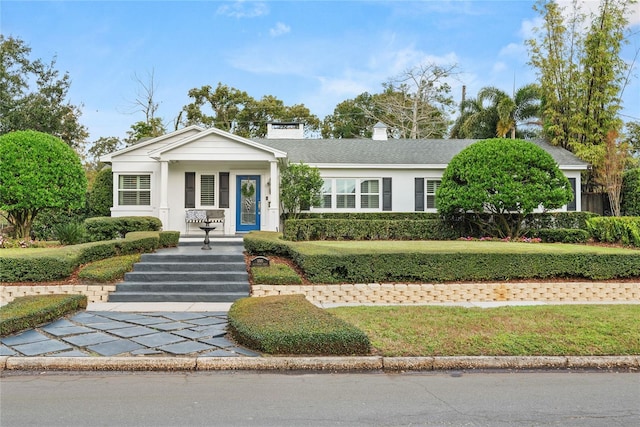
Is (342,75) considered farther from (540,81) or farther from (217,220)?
(217,220)

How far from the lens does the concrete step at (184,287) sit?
872 cm

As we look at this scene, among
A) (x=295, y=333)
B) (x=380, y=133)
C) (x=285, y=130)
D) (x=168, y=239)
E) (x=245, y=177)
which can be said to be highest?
(x=285, y=130)

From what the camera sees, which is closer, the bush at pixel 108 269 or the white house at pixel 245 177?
the bush at pixel 108 269

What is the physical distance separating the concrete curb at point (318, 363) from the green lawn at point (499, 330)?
0.38 feet

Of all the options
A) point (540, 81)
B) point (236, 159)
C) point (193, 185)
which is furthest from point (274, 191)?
point (540, 81)

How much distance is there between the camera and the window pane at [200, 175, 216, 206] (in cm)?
1620

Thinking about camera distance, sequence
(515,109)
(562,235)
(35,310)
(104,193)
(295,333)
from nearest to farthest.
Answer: (295,333)
(35,310)
(562,235)
(104,193)
(515,109)

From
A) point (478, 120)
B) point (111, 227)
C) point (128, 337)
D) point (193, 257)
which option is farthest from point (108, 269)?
point (478, 120)

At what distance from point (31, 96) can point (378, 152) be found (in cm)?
2402

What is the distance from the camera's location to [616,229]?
15172mm

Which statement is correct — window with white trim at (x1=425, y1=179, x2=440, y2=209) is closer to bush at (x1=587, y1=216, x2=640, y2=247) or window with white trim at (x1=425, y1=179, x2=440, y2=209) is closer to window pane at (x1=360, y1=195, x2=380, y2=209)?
window pane at (x1=360, y1=195, x2=380, y2=209)

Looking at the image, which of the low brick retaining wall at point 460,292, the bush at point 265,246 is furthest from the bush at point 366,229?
the low brick retaining wall at point 460,292

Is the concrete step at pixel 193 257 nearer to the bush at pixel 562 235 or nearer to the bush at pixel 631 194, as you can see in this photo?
the bush at pixel 562 235

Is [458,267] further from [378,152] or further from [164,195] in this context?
[378,152]
